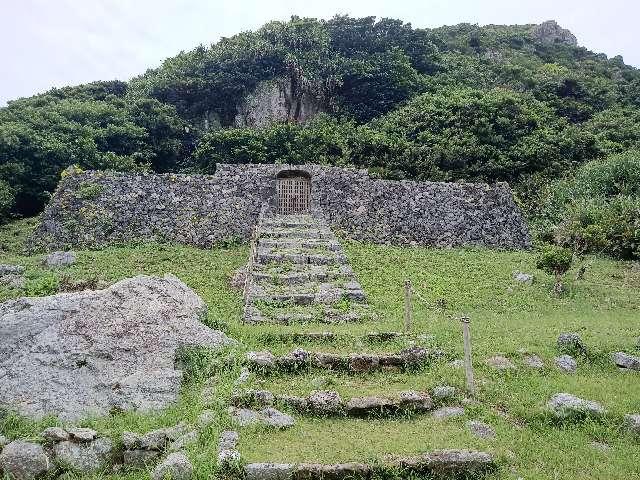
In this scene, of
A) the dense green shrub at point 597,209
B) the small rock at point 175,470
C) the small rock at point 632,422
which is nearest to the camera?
the small rock at point 175,470

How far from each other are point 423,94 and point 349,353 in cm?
3411

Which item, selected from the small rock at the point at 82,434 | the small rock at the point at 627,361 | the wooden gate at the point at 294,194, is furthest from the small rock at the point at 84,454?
the wooden gate at the point at 294,194

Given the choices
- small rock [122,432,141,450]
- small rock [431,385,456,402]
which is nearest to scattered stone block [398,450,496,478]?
small rock [431,385,456,402]

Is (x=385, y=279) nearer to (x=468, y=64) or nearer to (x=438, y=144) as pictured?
(x=438, y=144)

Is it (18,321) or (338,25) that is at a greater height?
(338,25)

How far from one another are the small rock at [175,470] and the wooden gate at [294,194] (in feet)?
55.3

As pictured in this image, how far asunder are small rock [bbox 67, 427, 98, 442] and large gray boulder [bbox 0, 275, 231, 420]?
0.67 metres

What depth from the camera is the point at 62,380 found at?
23.3 ft

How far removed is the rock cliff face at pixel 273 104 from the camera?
134ft

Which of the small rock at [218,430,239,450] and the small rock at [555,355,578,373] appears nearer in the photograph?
the small rock at [218,430,239,450]

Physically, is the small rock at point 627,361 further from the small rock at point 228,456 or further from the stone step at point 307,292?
the small rock at point 228,456

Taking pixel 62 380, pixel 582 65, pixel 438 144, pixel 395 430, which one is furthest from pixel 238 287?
pixel 582 65

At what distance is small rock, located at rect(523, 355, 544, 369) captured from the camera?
8509 mm

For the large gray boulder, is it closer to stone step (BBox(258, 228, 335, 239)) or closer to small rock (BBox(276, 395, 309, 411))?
small rock (BBox(276, 395, 309, 411))
